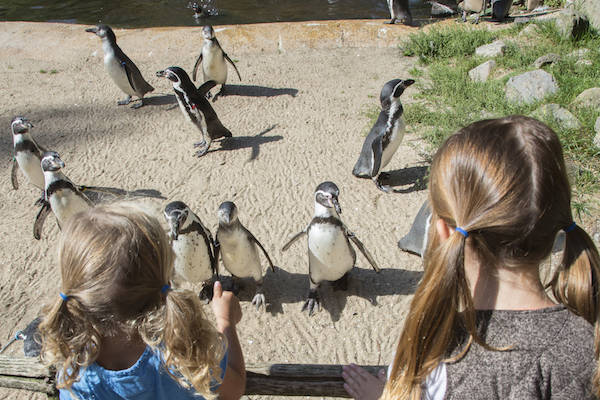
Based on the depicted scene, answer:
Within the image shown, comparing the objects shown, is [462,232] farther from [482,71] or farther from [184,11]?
[184,11]

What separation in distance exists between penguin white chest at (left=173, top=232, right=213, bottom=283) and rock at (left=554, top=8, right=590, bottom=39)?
5264 millimetres

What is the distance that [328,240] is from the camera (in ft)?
9.16

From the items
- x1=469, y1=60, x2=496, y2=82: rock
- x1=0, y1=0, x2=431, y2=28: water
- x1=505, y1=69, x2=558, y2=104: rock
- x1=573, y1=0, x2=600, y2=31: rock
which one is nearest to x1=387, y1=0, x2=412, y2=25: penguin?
x1=0, y1=0, x2=431, y2=28: water

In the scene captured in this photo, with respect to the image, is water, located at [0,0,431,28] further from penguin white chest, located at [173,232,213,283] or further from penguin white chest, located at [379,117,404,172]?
penguin white chest, located at [173,232,213,283]

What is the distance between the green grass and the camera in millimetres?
3753

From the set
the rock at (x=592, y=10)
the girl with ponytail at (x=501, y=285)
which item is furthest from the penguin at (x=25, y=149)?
the rock at (x=592, y=10)

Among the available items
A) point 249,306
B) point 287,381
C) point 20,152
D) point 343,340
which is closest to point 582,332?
point 287,381

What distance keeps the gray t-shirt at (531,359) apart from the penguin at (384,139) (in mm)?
3016

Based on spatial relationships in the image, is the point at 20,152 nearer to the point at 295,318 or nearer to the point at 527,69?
the point at 295,318

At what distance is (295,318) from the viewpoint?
9.70ft

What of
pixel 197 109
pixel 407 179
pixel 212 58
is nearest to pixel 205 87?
pixel 197 109

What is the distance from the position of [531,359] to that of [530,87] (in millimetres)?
4308

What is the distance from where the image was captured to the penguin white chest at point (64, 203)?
342 cm

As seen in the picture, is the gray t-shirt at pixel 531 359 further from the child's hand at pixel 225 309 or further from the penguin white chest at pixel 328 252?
the penguin white chest at pixel 328 252
